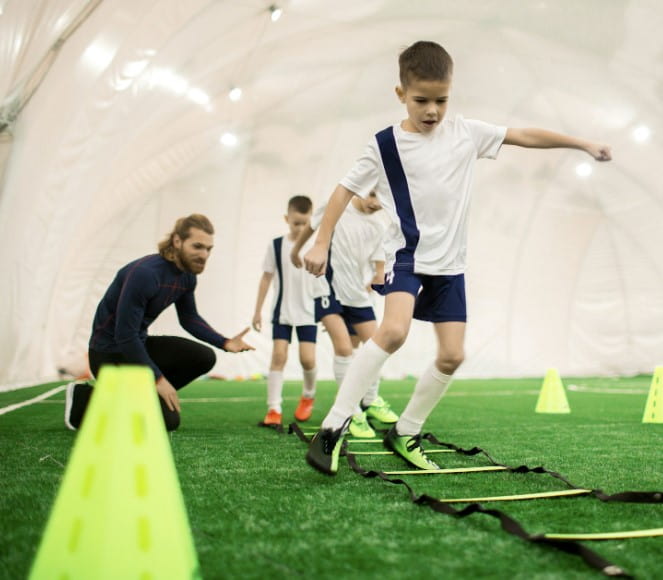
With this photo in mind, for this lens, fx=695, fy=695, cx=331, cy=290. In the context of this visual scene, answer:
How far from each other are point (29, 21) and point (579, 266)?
13.6 metres

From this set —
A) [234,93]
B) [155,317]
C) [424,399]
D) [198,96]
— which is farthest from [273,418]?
[234,93]

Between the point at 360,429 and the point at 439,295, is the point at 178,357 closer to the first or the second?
the point at 360,429

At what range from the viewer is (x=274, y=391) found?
205 inches

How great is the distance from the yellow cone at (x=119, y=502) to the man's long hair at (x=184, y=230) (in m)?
2.69

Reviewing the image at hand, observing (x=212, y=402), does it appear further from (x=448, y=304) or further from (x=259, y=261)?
(x=259, y=261)

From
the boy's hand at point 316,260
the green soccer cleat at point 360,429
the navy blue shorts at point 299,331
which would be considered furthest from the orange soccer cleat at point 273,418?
the boy's hand at point 316,260

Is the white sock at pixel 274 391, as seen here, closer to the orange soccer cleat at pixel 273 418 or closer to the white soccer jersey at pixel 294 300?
the orange soccer cleat at pixel 273 418

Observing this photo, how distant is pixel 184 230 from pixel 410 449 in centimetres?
182

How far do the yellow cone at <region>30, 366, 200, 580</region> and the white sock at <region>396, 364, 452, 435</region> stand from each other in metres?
1.95

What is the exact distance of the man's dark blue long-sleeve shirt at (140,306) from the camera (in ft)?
12.3

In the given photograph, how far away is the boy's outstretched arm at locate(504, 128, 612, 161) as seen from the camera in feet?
9.84

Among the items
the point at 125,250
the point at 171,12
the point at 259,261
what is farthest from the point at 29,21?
the point at 259,261

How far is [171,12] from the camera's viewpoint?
25.7 ft

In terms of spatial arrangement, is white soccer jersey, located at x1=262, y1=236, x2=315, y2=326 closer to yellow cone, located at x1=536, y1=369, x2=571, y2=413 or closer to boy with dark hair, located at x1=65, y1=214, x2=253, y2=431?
boy with dark hair, located at x1=65, y1=214, x2=253, y2=431
